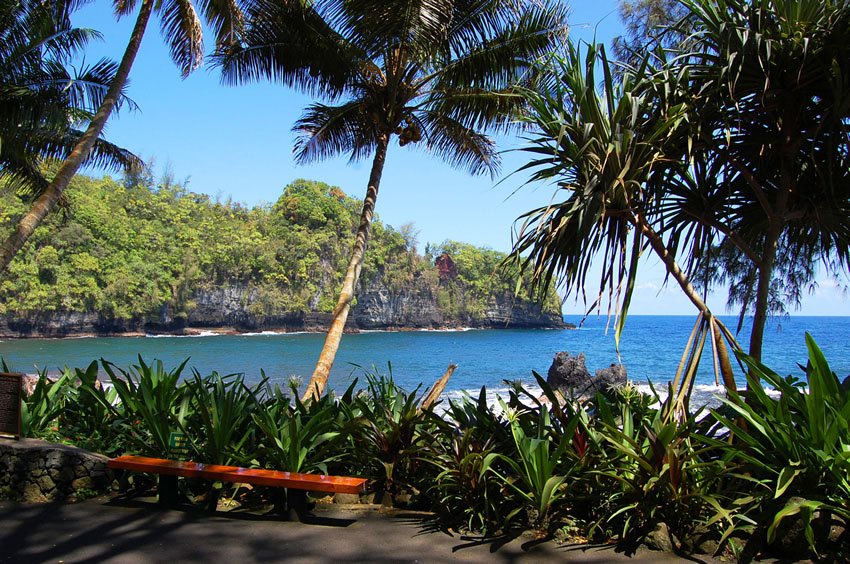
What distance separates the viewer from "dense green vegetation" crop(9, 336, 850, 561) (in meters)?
3.40

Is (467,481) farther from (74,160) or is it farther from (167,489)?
(74,160)

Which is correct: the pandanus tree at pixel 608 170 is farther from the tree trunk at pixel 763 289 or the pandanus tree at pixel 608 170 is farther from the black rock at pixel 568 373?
the black rock at pixel 568 373

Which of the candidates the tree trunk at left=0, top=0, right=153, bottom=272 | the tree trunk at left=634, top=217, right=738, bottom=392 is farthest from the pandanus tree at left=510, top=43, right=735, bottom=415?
the tree trunk at left=0, top=0, right=153, bottom=272

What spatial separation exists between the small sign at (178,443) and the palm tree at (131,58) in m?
4.09

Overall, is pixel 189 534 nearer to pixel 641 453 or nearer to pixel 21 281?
pixel 641 453

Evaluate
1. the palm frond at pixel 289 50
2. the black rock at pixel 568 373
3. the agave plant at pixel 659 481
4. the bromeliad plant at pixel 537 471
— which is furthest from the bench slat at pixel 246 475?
the black rock at pixel 568 373

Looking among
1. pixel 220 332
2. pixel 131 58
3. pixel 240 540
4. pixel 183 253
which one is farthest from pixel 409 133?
pixel 220 332

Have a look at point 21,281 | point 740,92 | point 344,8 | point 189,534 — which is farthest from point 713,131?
point 21,281

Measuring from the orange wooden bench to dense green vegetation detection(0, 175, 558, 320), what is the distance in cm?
5371

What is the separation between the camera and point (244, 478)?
13.5ft

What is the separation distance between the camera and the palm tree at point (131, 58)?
7750 millimetres

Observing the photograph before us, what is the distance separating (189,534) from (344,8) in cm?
638

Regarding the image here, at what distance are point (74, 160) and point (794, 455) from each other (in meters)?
8.59

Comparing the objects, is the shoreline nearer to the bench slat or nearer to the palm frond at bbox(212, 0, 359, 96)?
the palm frond at bbox(212, 0, 359, 96)
